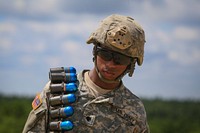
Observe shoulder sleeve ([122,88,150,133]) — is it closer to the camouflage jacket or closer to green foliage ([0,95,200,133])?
the camouflage jacket

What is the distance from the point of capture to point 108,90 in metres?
7.28

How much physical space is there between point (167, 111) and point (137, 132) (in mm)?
67639

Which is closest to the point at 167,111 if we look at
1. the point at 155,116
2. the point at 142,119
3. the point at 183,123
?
the point at 155,116

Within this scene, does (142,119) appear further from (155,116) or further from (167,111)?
(167,111)

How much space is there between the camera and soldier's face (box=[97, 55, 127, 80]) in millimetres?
7066

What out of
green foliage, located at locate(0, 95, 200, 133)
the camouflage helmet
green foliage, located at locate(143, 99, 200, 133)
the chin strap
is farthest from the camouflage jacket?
green foliage, located at locate(143, 99, 200, 133)

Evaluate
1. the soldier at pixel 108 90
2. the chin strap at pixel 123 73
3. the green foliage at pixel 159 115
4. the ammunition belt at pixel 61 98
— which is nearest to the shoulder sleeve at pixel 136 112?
the soldier at pixel 108 90

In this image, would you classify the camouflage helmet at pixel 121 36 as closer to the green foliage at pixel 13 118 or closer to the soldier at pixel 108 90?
the soldier at pixel 108 90

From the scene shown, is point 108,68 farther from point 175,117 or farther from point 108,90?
point 175,117

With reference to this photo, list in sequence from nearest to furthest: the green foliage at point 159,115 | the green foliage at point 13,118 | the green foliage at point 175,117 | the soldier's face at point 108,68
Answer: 1. the soldier's face at point 108,68
2. the green foliage at point 13,118
3. the green foliage at point 159,115
4. the green foliage at point 175,117

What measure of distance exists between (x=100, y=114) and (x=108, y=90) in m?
0.28

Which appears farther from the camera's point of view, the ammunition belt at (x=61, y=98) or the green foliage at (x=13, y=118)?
the green foliage at (x=13, y=118)

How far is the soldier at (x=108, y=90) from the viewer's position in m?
7.11

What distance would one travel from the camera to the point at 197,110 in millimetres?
79812
